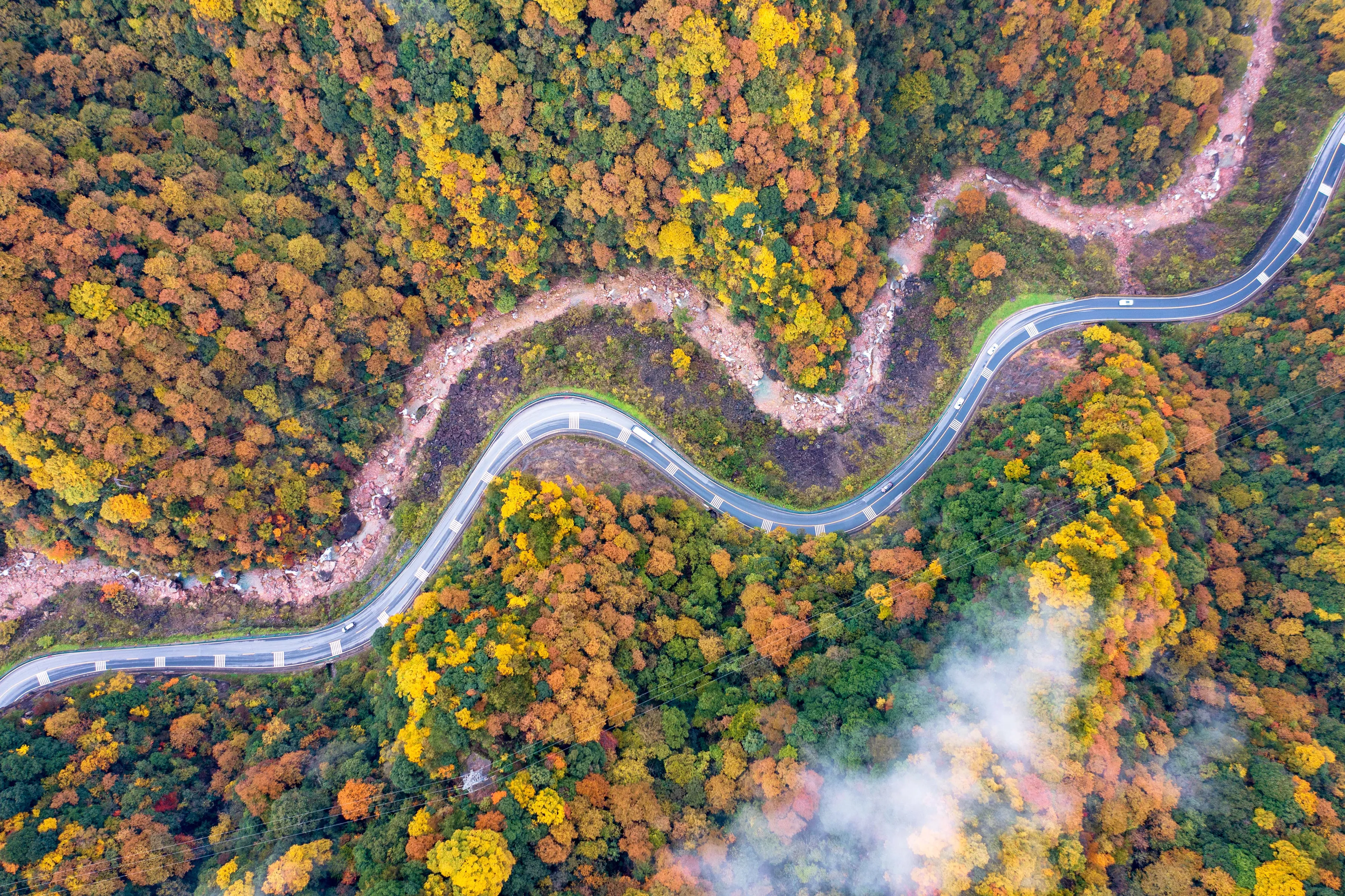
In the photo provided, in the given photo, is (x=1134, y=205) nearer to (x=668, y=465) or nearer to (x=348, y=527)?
(x=668, y=465)

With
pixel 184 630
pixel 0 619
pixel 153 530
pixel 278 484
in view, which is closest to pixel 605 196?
pixel 278 484

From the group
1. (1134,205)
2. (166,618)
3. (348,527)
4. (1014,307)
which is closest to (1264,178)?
(1134,205)

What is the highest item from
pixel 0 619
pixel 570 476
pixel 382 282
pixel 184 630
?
pixel 382 282

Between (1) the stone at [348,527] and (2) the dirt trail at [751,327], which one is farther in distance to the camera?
(2) the dirt trail at [751,327]

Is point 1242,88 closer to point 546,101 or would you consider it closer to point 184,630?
point 546,101

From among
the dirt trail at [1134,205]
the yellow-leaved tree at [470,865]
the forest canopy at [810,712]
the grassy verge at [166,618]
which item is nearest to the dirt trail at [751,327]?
the dirt trail at [1134,205]

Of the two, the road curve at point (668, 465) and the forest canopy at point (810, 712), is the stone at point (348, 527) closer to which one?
the road curve at point (668, 465)
